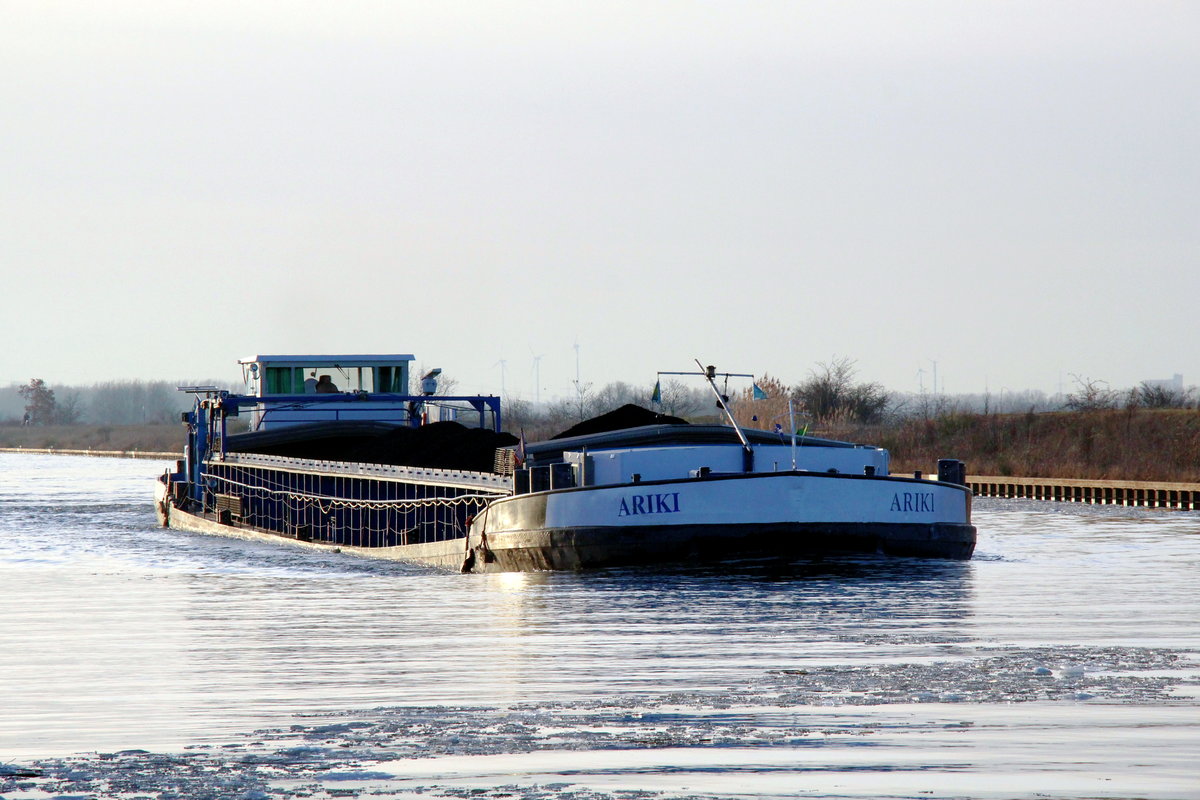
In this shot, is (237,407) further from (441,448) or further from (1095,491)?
(1095,491)

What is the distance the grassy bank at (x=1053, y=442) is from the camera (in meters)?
56.1

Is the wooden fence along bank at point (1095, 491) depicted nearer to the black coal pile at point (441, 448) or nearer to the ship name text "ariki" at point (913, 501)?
the black coal pile at point (441, 448)

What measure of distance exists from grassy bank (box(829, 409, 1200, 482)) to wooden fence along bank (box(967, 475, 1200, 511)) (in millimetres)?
2778

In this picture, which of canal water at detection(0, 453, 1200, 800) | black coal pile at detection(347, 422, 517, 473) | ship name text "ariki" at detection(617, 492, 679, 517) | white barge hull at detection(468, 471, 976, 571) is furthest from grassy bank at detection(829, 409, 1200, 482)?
canal water at detection(0, 453, 1200, 800)

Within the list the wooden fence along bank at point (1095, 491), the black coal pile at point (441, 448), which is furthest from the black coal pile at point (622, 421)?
the wooden fence along bank at point (1095, 491)

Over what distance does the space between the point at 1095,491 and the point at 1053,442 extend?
17.3 meters

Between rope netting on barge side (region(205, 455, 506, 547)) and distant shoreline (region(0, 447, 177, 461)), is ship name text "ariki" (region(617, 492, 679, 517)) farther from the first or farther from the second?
distant shoreline (region(0, 447, 177, 461))

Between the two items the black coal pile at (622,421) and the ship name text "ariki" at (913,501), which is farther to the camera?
the black coal pile at (622,421)

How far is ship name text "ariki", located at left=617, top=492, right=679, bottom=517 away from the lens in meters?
21.3

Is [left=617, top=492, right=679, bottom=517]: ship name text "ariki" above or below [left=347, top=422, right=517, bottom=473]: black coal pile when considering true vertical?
below

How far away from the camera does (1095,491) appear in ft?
155

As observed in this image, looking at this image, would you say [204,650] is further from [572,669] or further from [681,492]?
[681,492]

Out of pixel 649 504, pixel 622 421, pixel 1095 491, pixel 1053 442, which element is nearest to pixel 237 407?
pixel 622 421

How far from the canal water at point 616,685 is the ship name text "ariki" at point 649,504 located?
0.86 m
